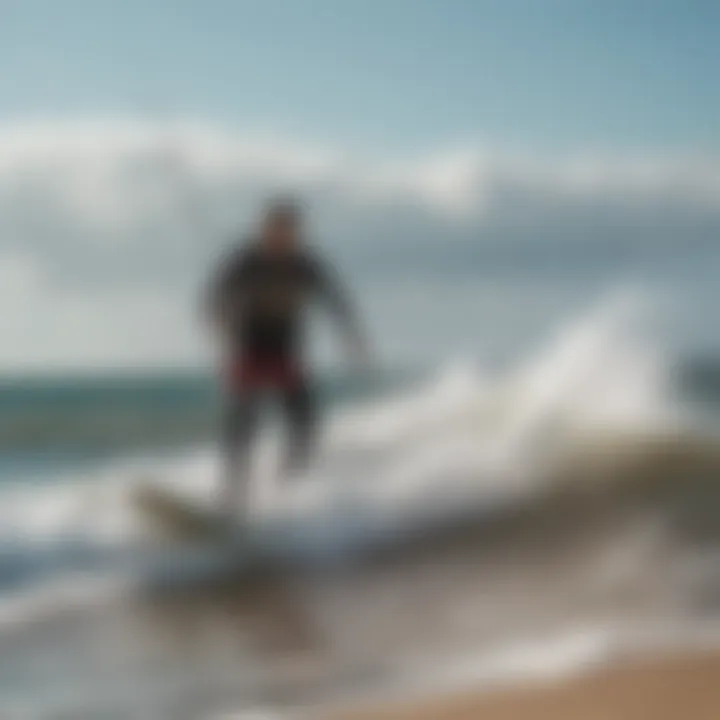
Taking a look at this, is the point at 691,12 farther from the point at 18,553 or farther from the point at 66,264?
the point at 18,553

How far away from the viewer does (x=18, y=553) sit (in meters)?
1.65

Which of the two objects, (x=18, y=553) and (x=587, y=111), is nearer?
(x=18, y=553)

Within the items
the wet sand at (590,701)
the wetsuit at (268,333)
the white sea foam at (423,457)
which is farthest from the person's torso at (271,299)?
the wet sand at (590,701)

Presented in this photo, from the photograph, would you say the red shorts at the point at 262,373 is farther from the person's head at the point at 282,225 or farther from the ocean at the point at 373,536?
the person's head at the point at 282,225

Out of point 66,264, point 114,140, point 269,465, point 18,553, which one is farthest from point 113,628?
point 114,140

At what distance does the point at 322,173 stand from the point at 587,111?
37 centimetres

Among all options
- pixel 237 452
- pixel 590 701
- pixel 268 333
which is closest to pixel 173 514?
pixel 237 452

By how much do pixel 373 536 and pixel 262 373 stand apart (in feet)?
0.86

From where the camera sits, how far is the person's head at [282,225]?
1672mm

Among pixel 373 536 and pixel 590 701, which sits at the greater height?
pixel 373 536

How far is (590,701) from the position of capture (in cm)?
158

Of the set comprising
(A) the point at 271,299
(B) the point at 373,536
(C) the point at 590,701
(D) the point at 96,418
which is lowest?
(C) the point at 590,701

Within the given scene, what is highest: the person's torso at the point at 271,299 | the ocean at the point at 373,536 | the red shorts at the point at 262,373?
the person's torso at the point at 271,299

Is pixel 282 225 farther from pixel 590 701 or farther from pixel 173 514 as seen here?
pixel 590 701
